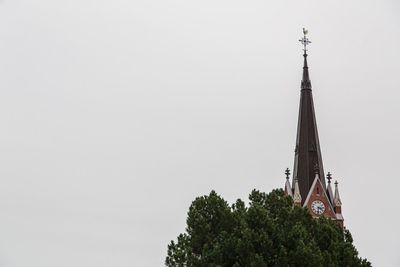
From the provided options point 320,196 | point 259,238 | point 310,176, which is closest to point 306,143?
point 310,176

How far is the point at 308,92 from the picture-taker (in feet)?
229

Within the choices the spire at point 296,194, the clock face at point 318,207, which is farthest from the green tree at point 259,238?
the clock face at point 318,207

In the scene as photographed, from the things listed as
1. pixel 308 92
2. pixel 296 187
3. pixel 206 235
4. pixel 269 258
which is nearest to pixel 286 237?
pixel 269 258

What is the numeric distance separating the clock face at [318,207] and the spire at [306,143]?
107cm

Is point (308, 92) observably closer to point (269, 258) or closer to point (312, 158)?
point (312, 158)

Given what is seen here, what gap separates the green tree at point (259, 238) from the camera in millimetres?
28875

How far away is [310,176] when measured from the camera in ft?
214

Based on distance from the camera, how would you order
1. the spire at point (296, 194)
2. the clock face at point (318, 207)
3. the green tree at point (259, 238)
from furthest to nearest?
1. the clock face at point (318, 207)
2. the spire at point (296, 194)
3. the green tree at point (259, 238)

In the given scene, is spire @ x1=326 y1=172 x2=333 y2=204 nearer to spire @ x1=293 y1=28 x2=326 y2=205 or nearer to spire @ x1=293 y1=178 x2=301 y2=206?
spire @ x1=293 y1=28 x2=326 y2=205

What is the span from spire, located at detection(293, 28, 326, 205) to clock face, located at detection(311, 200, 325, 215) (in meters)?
1.07

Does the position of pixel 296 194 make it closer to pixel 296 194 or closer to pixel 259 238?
pixel 296 194

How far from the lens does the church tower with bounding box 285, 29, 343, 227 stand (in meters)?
64.1

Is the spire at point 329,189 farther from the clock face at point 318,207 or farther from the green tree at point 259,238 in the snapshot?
the green tree at point 259,238

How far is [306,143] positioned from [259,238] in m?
38.4
